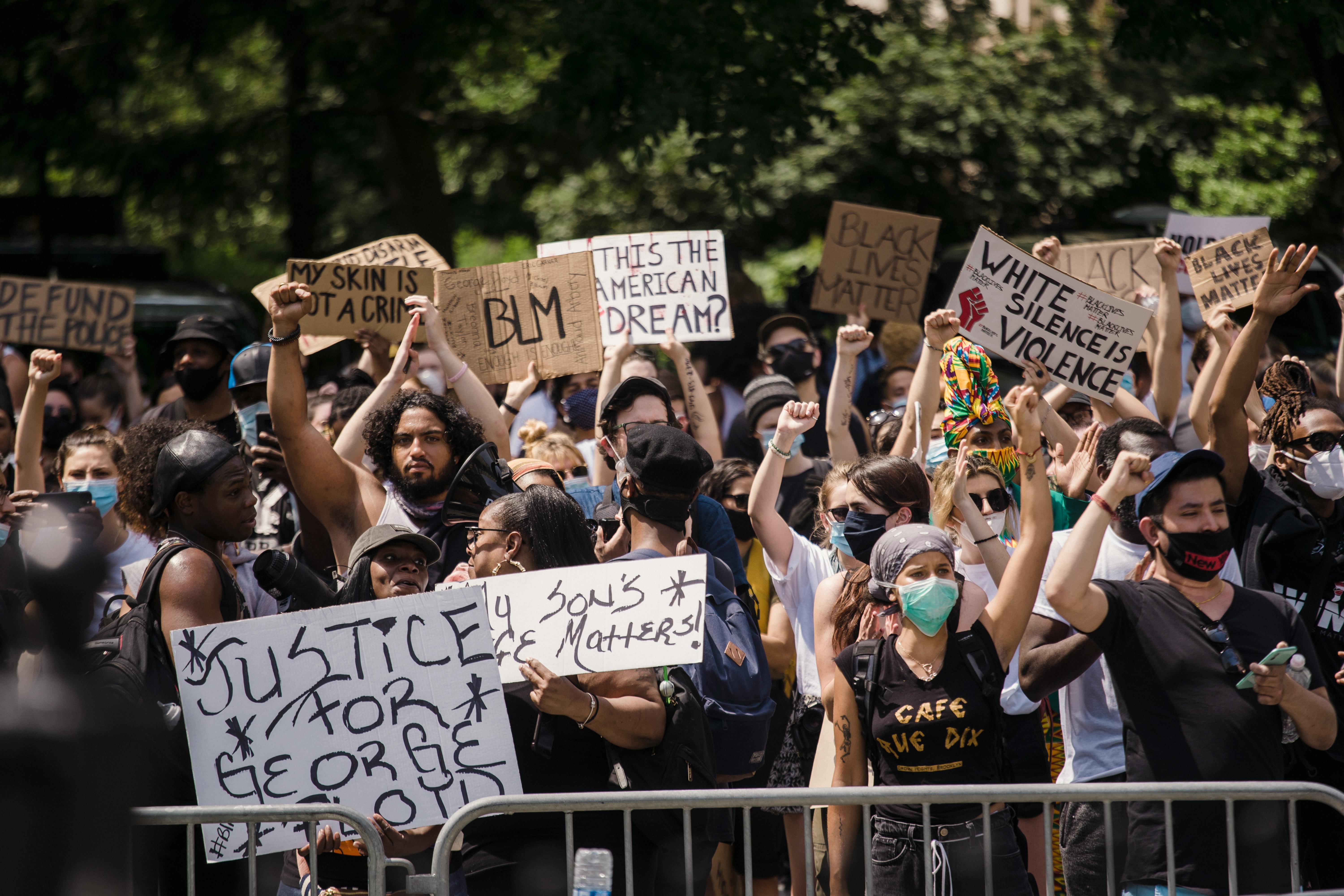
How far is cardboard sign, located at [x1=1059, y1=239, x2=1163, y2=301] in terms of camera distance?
24.6 ft

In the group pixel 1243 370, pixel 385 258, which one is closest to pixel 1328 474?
pixel 1243 370

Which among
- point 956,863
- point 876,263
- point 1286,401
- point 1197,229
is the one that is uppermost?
point 1197,229

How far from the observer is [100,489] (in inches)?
233

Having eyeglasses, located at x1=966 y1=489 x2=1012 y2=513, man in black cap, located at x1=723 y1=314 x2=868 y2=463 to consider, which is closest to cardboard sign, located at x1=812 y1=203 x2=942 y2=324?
man in black cap, located at x1=723 y1=314 x2=868 y2=463

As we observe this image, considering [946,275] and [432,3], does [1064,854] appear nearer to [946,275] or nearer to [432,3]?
[946,275]

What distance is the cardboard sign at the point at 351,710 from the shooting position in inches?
141

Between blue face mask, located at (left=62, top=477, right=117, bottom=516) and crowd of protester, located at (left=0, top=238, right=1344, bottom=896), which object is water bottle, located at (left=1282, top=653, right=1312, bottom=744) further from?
blue face mask, located at (left=62, top=477, right=117, bottom=516)

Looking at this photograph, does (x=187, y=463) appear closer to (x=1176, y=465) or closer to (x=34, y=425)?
(x=34, y=425)

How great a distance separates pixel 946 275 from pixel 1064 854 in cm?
868

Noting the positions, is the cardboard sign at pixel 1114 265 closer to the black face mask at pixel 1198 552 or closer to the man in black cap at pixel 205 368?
the black face mask at pixel 1198 552

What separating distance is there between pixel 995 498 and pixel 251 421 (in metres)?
3.39

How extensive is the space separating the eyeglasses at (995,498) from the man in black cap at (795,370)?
72.7 inches

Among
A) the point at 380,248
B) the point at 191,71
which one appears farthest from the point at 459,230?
the point at 380,248

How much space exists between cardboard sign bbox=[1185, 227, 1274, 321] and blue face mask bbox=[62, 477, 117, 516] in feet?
17.2
